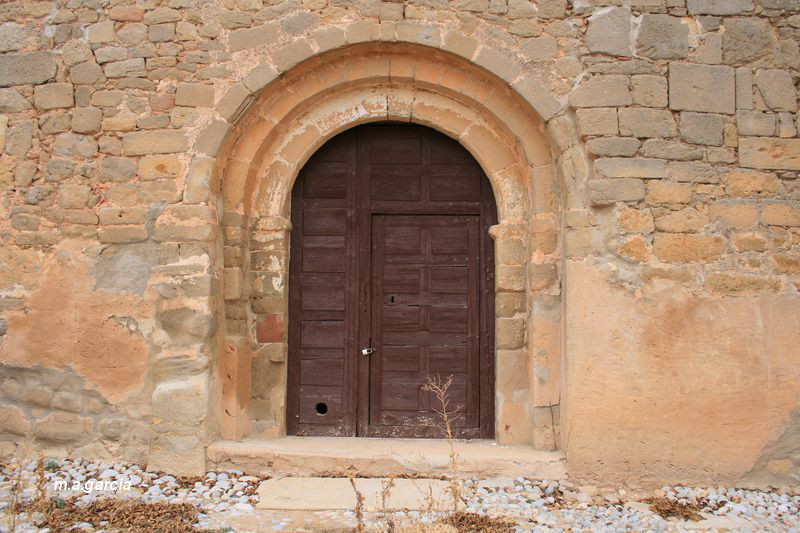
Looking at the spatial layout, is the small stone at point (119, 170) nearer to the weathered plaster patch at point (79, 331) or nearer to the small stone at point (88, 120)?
the small stone at point (88, 120)

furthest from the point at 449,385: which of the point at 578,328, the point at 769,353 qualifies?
the point at 769,353

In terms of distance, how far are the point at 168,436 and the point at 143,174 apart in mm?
1679

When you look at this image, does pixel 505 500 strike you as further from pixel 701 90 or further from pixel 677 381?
pixel 701 90

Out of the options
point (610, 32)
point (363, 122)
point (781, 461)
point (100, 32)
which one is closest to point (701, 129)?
point (610, 32)

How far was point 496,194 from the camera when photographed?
4547 mm

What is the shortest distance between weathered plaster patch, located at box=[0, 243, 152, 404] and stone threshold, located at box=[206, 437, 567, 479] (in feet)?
2.54

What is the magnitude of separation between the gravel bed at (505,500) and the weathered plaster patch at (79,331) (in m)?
0.57

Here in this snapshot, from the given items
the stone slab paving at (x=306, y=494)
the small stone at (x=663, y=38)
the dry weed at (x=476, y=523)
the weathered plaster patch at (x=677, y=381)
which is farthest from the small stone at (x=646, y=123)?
the stone slab paving at (x=306, y=494)

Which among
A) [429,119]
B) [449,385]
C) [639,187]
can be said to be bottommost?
[449,385]

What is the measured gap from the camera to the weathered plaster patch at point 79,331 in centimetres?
423

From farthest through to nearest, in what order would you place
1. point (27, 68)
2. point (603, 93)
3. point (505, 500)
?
point (27, 68), point (603, 93), point (505, 500)

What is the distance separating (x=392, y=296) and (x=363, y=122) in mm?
1243

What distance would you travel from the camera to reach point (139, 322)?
4.24m

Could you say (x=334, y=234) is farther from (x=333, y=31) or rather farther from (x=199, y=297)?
(x=333, y=31)
